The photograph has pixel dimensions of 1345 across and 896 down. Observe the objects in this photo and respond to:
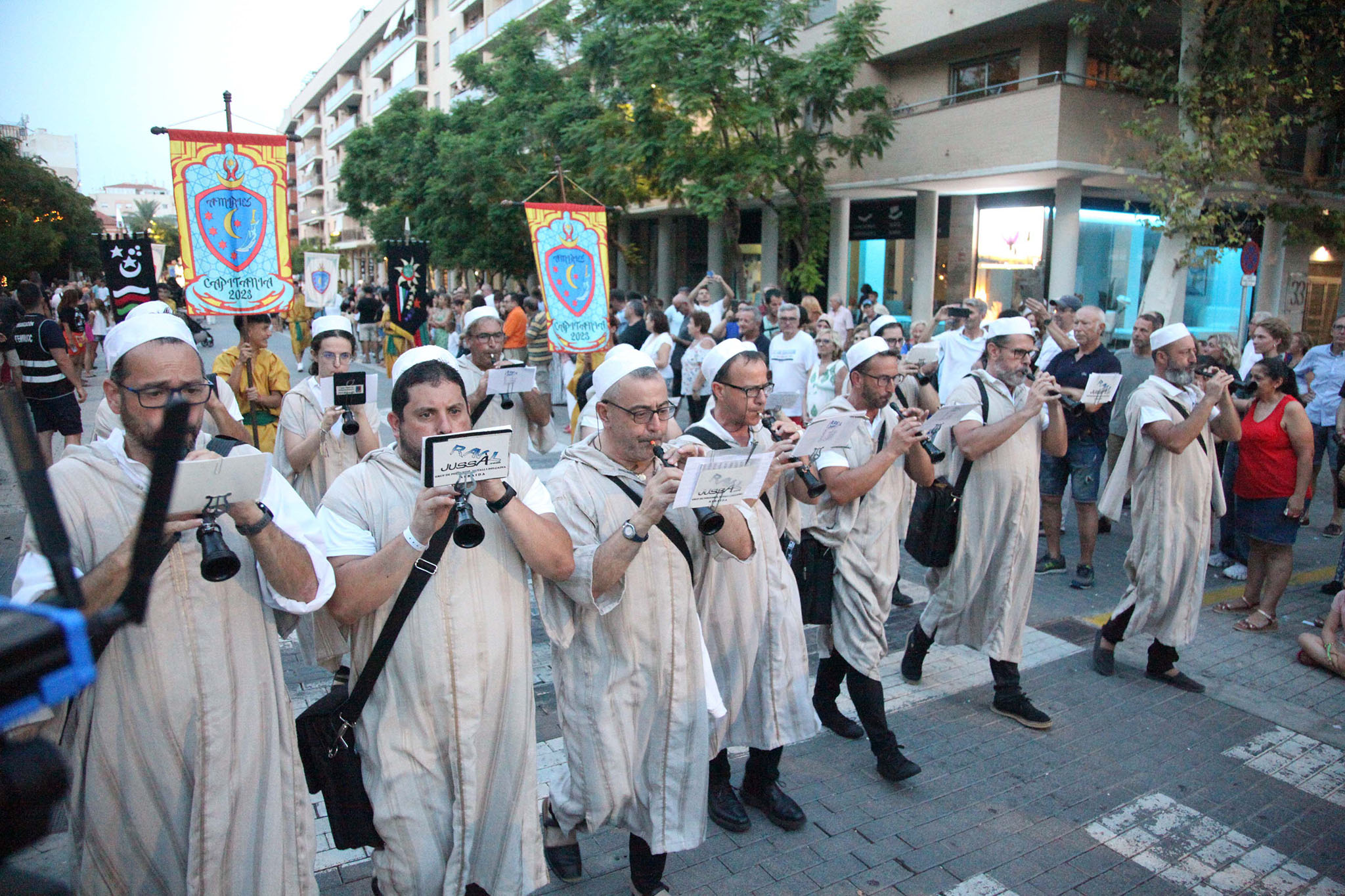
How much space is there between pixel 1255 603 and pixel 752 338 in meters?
5.48

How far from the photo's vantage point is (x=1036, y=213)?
699 inches

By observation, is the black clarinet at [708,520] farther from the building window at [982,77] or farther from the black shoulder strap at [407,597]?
the building window at [982,77]

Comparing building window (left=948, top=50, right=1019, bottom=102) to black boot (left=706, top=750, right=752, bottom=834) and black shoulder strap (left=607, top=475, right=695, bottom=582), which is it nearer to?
black boot (left=706, top=750, right=752, bottom=834)

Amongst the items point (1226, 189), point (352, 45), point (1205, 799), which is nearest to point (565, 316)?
point (1205, 799)

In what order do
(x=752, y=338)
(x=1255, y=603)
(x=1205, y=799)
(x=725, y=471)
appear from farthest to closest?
(x=752, y=338), (x=1255, y=603), (x=1205, y=799), (x=725, y=471)

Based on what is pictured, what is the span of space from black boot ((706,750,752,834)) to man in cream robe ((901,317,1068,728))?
5.45 feet

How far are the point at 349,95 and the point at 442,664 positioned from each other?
7600cm

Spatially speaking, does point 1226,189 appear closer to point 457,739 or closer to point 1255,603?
point 1255,603

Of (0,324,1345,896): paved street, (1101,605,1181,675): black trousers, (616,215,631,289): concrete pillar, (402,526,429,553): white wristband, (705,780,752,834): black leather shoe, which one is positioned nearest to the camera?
(402,526,429,553): white wristband

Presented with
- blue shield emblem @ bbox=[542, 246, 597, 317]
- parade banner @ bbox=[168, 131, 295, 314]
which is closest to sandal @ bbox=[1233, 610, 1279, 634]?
blue shield emblem @ bbox=[542, 246, 597, 317]

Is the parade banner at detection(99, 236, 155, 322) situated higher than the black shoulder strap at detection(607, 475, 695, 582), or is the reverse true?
the parade banner at detection(99, 236, 155, 322)

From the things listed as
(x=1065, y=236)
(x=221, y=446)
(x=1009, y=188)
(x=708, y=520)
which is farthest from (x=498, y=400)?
(x=1009, y=188)

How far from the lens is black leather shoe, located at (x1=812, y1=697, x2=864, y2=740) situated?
4.69 m

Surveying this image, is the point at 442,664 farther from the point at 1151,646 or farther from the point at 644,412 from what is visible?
the point at 1151,646
